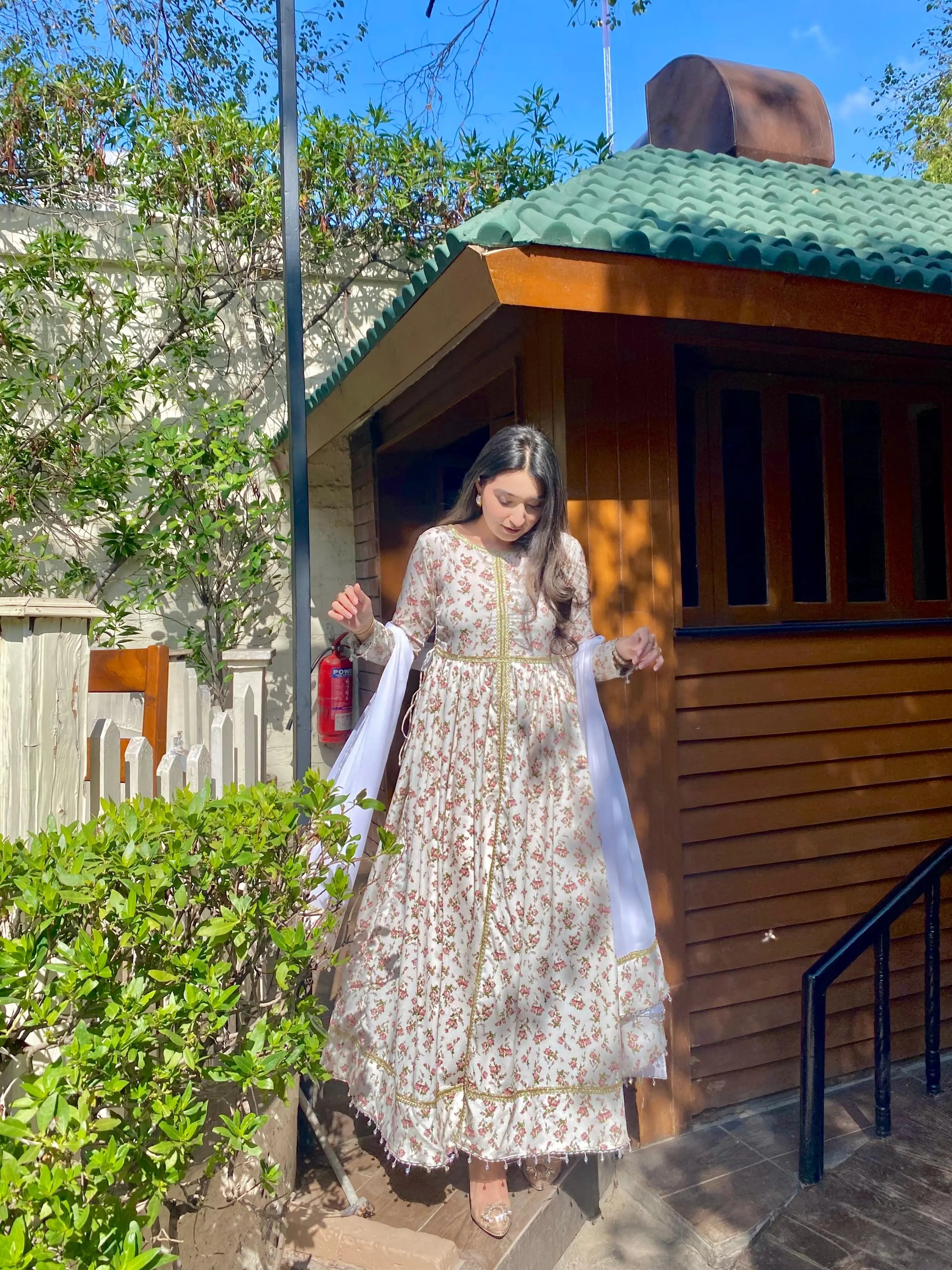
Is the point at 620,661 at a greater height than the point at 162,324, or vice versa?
the point at 162,324

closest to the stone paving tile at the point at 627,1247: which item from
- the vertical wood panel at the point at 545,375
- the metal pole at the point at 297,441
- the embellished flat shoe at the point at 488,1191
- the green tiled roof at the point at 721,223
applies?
the embellished flat shoe at the point at 488,1191

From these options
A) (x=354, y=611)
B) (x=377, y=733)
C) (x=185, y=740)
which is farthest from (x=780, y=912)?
(x=185, y=740)

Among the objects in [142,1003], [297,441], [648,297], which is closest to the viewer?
[142,1003]

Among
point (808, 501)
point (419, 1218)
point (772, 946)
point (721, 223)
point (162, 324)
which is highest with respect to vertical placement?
point (162, 324)

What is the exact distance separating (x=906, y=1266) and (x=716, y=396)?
2.58 m

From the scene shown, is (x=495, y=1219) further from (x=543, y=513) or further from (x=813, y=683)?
(x=813, y=683)

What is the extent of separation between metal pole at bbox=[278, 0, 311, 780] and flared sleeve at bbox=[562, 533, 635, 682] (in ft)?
2.40

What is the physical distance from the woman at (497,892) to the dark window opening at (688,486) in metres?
0.76

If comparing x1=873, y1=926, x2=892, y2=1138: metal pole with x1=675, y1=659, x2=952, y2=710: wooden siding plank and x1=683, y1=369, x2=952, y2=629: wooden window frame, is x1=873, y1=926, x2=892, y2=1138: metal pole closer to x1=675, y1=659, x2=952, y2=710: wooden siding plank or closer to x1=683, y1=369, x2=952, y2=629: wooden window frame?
x1=675, y1=659, x2=952, y2=710: wooden siding plank

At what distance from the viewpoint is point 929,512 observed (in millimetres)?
3561

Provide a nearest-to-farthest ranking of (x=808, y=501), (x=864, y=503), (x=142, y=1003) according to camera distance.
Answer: (x=142, y=1003) < (x=808, y=501) < (x=864, y=503)

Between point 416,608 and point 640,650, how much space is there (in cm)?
63

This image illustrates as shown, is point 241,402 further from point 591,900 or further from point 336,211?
point 591,900

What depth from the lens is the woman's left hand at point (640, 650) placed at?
7.65ft
